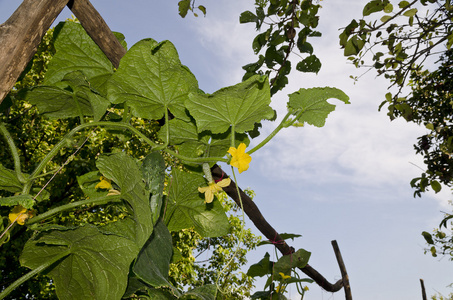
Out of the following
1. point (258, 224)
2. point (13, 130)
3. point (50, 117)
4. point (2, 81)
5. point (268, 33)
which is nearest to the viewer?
point (2, 81)

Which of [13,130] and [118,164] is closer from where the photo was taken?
[118,164]

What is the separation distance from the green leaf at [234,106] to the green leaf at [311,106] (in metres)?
0.09

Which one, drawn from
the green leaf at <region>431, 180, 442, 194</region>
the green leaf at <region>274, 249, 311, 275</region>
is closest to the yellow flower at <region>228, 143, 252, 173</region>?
the green leaf at <region>274, 249, 311, 275</region>

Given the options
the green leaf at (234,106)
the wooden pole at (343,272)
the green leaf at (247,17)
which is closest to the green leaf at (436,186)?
the wooden pole at (343,272)

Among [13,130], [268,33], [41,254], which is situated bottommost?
[41,254]

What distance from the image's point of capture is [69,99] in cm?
76

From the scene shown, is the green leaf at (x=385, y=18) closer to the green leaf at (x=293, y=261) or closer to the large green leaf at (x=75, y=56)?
the green leaf at (x=293, y=261)

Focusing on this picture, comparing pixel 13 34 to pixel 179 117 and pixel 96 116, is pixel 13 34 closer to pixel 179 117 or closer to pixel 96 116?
pixel 96 116

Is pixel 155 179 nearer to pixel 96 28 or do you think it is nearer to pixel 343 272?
pixel 96 28

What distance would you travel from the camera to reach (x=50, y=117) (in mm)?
817

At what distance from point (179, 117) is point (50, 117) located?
1.02 feet

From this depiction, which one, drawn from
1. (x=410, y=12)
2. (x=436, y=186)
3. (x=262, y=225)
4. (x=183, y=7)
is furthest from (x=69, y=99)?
(x=436, y=186)

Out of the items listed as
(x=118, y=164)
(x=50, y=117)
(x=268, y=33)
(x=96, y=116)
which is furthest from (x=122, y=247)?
(x=268, y=33)

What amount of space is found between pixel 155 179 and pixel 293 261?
677 mm
